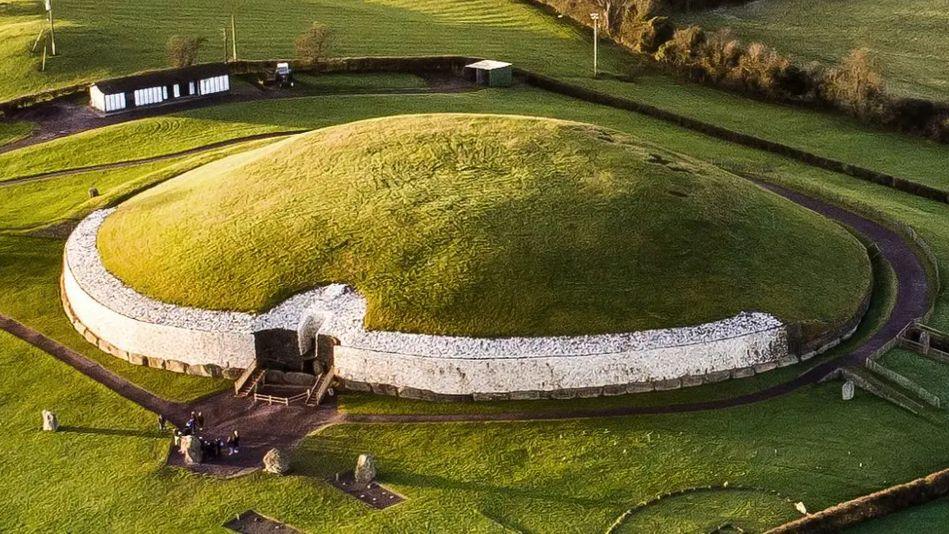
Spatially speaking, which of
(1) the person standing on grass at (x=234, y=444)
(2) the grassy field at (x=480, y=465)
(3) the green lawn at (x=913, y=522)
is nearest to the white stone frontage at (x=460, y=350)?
(2) the grassy field at (x=480, y=465)

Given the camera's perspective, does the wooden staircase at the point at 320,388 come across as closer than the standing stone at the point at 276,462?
No

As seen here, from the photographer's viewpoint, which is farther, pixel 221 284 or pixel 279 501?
pixel 221 284

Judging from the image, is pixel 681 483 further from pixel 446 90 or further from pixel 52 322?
pixel 446 90

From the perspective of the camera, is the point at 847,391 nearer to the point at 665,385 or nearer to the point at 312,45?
the point at 665,385

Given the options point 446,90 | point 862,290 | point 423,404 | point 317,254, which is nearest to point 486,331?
point 423,404

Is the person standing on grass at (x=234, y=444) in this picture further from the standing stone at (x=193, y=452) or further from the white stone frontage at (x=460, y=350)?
the white stone frontage at (x=460, y=350)

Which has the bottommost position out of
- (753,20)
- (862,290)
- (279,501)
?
(279,501)
